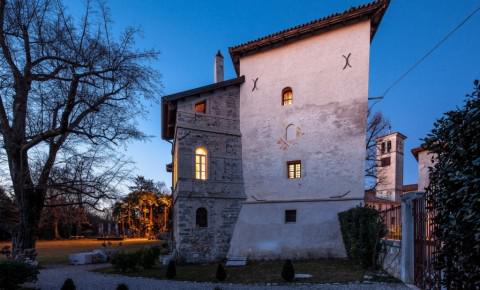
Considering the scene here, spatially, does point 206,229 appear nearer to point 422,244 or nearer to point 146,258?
point 146,258

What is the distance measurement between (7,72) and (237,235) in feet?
33.5

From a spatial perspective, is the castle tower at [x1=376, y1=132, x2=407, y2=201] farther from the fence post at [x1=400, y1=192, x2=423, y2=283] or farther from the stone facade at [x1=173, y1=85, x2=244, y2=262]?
the fence post at [x1=400, y1=192, x2=423, y2=283]

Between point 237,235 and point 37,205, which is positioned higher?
point 37,205

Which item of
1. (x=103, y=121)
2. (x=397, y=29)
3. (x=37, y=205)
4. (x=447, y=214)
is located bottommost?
(x=37, y=205)

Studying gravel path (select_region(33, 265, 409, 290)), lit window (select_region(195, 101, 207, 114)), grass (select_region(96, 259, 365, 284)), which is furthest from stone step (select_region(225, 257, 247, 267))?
lit window (select_region(195, 101, 207, 114))

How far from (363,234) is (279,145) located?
5175 mm

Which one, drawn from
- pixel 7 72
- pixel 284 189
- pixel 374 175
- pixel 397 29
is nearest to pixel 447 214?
pixel 7 72

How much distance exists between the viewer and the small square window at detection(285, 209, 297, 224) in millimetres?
14250

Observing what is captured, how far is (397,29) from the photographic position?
16688 mm

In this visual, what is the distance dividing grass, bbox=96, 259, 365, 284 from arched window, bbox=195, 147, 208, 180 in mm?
3640

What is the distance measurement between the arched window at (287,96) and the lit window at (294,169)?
2.59 metres

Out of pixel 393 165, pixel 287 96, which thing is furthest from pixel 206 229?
pixel 393 165

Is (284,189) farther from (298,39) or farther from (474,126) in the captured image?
(474,126)

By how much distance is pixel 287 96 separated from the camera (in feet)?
49.8
